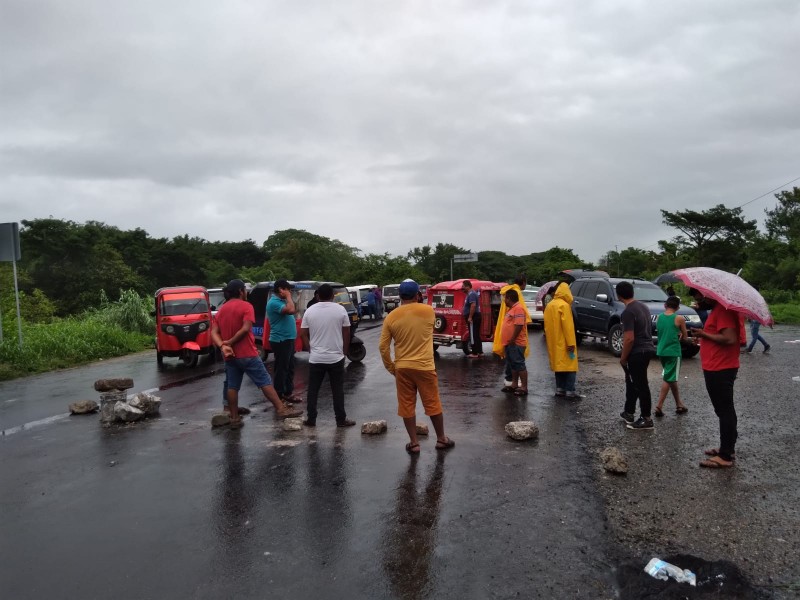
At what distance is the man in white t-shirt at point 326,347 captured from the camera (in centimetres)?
724

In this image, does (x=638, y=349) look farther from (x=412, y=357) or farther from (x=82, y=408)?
(x=82, y=408)

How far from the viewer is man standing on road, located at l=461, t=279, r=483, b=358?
13633 millimetres

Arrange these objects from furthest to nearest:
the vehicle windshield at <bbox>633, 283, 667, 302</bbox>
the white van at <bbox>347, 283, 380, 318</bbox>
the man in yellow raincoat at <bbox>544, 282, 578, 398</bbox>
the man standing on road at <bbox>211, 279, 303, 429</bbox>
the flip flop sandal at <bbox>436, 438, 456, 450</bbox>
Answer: the white van at <bbox>347, 283, 380, 318</bbox> → the vehicle windshield at <bbox>633, 283, 667, 302</bbox> → the man in yellow raincoat at <bbox>544, 282, 578, 398</bbox> → the man standing on road at <bbox>211, 279, 303, 429</bbox> → the flip flop sandal at <bbox>436, 438, 456, 450</bbox>

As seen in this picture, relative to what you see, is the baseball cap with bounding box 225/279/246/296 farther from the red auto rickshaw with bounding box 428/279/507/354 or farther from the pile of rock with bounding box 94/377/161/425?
the red auto rickshaw with bounding box 428/279/507/354

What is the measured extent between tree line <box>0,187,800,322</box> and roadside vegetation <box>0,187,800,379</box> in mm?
84

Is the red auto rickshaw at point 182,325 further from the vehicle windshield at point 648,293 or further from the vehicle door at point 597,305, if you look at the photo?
the vehicle windshield at point 648,293

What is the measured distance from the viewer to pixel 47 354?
15367 mm

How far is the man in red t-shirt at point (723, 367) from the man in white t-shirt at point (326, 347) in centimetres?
412

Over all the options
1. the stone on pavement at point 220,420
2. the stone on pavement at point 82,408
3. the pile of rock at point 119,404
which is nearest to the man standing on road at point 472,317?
the stone on pavement at point 220,420

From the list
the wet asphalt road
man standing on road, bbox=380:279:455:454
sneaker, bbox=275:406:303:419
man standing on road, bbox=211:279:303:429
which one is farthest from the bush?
man standing on road, bbox=380:279:455:454

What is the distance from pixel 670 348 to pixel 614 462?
2862 mm

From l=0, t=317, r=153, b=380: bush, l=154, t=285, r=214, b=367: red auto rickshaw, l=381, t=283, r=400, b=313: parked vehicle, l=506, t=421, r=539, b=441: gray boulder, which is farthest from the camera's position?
l=381, t=283, r=400, b=313: parked vehicle

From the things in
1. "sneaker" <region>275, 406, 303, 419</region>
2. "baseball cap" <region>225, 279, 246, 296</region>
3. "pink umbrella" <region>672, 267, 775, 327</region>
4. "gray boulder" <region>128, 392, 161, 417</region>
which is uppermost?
"baseball cap" <region>225, 279, 246, 296</region>

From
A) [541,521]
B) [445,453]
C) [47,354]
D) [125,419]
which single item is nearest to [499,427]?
[445,453]
